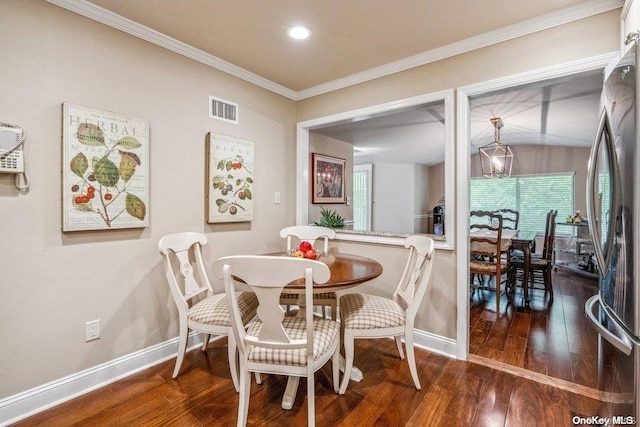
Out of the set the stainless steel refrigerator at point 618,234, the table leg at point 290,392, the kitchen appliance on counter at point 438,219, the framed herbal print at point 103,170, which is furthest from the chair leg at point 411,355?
the kitchen appliance on counter at point 438,219

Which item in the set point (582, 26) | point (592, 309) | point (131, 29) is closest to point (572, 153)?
point (582, 26)

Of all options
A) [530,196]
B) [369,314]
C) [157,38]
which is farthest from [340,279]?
[530,196]

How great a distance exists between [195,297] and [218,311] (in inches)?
22.8

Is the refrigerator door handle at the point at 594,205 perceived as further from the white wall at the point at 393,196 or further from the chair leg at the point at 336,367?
the white wall at the point at 393,196

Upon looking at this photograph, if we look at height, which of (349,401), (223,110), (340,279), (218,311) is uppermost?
(223,110)

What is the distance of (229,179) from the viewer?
270cm

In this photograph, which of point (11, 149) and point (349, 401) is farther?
point (349, 401)

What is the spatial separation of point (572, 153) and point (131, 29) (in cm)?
748

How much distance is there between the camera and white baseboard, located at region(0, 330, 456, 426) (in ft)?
5.51

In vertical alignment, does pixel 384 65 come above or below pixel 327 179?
above

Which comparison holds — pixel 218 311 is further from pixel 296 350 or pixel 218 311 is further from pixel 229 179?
pixel 229 179

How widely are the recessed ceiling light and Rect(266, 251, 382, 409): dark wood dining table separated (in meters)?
1.68

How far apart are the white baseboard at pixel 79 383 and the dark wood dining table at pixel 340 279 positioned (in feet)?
3.65

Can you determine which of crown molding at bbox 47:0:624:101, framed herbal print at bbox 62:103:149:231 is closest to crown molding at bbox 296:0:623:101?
crown molding at bbox 47:0:624:101
